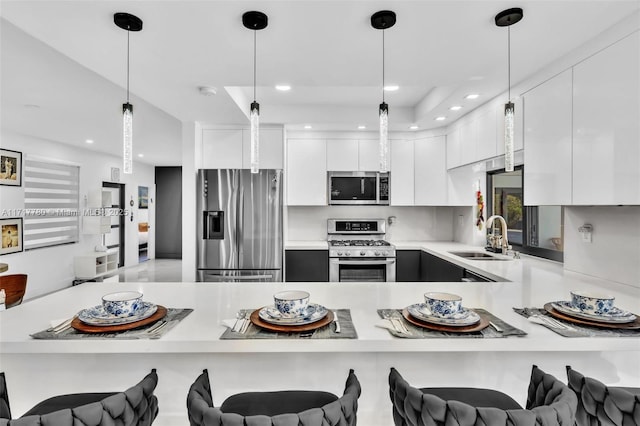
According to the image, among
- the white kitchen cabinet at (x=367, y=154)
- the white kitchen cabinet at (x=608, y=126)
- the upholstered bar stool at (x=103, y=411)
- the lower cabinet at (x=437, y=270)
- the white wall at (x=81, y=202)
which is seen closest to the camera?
the upholstered bar stool at (x=103, y=411)

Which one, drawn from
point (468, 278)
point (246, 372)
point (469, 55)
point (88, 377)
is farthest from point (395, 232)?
point (88, 377)

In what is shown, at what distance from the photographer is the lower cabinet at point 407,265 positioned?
12.4 feet

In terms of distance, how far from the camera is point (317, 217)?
4.40m

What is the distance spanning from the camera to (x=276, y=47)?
71.6 inches

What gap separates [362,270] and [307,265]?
618 mm

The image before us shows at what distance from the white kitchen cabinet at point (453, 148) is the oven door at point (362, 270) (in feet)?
4.10

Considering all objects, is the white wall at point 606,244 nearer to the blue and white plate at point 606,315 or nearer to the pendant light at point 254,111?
the blue and white plate at point 606,315

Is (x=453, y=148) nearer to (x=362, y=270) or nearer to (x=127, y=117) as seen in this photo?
(x=362, y=270)

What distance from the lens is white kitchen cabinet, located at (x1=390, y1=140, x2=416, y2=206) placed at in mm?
4055

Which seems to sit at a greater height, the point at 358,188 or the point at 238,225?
the point at 358,188

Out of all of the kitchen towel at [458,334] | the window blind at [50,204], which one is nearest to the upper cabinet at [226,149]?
the kitchen towel at [458,334]

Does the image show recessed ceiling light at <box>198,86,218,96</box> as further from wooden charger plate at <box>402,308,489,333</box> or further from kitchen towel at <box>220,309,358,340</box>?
wooden charger plate at <box>402,308,489,333</box>

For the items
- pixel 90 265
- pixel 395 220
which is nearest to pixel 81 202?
pixel 90 265

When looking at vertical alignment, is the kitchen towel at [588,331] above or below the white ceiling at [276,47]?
Answer: below
